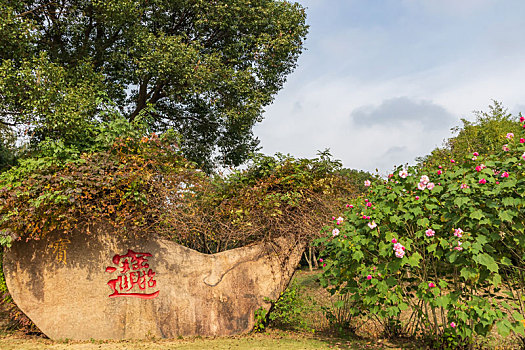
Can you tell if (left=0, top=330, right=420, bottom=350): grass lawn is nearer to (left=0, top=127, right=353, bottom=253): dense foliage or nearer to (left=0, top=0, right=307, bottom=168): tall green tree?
(left=0, top=127, right=353, bottom=253): dense foliage

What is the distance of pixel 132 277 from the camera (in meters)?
5.87

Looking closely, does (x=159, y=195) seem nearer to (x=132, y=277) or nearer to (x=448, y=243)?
(x=132, y=277)

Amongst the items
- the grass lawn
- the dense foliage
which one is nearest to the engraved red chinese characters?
the dense foliage

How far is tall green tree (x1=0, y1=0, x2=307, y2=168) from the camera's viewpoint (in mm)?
7707

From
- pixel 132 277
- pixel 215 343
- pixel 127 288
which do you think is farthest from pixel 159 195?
pixel 215 343

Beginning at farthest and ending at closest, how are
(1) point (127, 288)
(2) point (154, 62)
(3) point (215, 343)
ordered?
(2) point (154, 62), (1) point (127, 288), (3) point (215, 343)

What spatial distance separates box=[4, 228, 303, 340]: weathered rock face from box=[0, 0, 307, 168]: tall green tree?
2.54 metres

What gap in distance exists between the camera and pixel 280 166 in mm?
7086

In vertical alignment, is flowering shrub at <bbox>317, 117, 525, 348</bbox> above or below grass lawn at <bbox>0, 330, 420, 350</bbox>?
above

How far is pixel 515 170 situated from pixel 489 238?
0.84 metres

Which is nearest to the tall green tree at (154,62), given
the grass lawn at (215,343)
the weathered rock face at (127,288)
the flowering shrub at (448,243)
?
the weathered rock face at (127,288)

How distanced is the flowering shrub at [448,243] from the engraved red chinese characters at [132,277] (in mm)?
2927

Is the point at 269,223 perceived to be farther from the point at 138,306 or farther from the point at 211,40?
the point at 211,40

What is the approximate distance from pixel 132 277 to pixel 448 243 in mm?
4658
